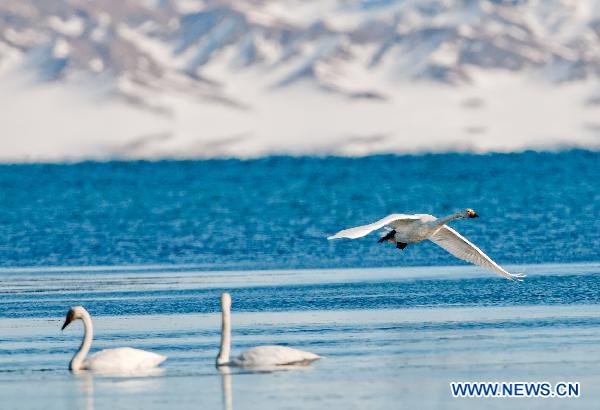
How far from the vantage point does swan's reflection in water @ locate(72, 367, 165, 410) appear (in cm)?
1659

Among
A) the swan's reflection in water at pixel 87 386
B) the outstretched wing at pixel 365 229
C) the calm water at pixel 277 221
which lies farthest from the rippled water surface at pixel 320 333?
the calm water at pixel 277 221

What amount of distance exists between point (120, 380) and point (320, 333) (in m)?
3.82

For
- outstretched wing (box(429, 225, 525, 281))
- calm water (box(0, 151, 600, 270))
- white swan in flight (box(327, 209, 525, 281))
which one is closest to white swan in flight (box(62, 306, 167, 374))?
white swan in flight (box(327, 209, 525, 281))

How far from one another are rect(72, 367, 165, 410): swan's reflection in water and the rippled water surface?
0.10ft

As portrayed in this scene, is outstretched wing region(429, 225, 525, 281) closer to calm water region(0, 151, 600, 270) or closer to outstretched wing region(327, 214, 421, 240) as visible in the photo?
outstretched wing region(327, 214, 421, 240)

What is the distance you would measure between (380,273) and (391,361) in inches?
478

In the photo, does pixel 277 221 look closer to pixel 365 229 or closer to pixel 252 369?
pixel 365 229

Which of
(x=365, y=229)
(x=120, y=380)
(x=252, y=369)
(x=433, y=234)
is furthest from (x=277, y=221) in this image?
(x=120, y=380)

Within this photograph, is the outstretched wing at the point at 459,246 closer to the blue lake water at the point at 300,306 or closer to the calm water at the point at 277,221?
the blue lake water at the point at 300,306

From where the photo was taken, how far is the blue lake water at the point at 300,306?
16344mm

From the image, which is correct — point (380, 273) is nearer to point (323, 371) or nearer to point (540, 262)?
point (540, 262)

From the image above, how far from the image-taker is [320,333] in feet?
67.7

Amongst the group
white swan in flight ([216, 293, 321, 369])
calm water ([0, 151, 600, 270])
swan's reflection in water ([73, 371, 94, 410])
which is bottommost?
swan's reflection in water ([73, 371, 94, 410])

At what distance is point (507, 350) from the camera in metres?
18.5
